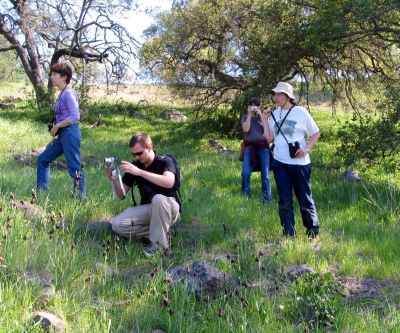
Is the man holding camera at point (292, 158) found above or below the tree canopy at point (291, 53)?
below

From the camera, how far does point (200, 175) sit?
929 centimetres

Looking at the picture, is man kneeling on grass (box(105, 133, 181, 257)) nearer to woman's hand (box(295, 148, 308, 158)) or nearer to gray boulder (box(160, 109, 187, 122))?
woman's hand (box(295, 148, 308, 158))

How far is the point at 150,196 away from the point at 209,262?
1.07 m

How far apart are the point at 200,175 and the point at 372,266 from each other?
5.13m

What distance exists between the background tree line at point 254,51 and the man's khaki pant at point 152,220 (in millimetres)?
4380

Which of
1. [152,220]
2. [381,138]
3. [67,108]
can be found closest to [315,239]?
[152,220]

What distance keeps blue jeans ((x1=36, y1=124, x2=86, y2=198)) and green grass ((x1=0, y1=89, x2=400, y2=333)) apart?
0.26 meters

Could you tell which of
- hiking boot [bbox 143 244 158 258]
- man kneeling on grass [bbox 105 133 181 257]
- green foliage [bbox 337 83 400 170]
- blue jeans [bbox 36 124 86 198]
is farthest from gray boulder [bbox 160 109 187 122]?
hiking boot [bbox 143 244 158 258]

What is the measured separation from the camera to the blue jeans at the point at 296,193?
5.20 metres

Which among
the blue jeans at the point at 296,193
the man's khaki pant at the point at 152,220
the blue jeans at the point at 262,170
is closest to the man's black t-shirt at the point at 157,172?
the man's khaki pant at the point at 152,220

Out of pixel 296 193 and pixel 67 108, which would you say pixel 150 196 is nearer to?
pixel 296 193

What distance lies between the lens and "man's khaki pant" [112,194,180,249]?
4707 millimetres

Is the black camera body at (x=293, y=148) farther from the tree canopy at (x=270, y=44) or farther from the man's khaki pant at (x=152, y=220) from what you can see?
the tree canopy at (x=270, y=44)

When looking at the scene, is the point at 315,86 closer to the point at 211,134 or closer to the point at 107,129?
the point at 211,134
